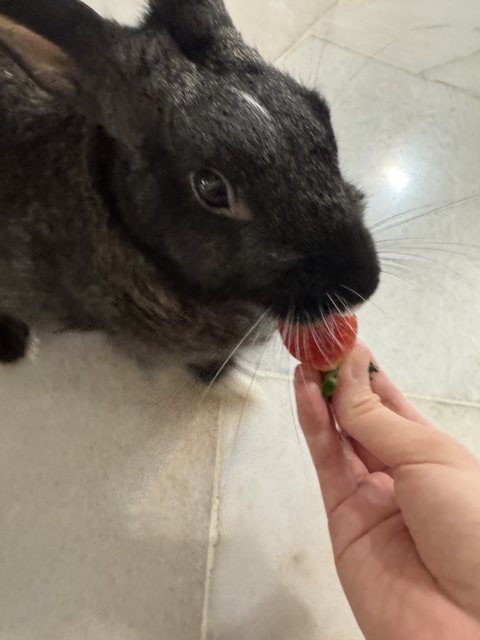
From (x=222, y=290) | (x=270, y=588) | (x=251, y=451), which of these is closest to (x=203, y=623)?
(x=270, y=588)

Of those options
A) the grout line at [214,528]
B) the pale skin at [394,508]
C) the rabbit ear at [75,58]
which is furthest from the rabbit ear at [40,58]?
the grout line at [214,528]

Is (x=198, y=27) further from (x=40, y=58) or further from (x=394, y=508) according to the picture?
(x=394, y=508)

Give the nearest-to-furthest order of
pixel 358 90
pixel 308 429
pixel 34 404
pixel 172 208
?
pixel 172 208
pixel 308 429
pixel 34 404
pixel 358 90

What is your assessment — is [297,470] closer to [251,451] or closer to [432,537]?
[251,451]

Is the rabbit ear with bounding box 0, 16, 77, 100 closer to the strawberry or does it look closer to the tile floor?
the strawberry

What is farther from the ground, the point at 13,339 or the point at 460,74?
the point at 460,74

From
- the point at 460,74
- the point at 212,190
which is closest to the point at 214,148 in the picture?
the point at 212,190

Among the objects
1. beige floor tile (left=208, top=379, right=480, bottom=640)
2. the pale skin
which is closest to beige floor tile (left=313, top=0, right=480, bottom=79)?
beige floor tile (left=208, top=379, right=480, bottom=640)
